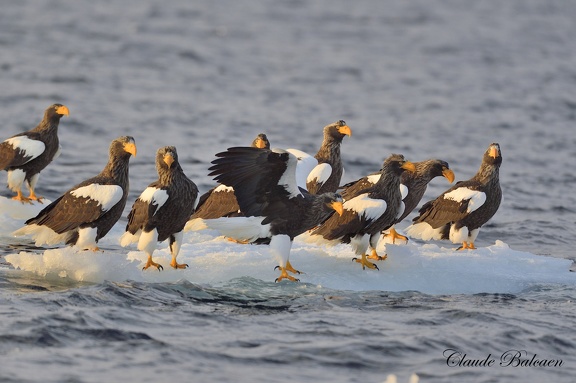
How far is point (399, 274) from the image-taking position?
12570 millimetres

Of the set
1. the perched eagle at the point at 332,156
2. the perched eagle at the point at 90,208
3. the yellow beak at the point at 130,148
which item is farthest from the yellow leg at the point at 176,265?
the perched eagle at the point at 332,156

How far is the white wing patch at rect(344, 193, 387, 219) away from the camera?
484 inches

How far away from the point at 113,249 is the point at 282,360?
187 inches

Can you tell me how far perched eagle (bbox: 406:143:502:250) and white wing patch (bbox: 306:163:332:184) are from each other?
128cm

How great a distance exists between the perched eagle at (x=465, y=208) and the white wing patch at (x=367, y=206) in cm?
→ 178

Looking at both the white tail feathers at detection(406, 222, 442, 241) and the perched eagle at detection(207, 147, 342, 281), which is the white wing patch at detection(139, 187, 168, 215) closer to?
the perched eagle at detection(207, 147, 342, 281)

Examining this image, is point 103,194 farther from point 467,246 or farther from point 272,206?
point 467,246

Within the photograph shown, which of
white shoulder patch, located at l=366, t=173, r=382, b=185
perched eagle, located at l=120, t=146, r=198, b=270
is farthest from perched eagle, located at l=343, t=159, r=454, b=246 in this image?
perched eagle, located at l=120, t=146, r=198, b=270

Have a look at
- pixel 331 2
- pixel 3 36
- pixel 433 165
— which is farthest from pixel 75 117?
pixel 331 2

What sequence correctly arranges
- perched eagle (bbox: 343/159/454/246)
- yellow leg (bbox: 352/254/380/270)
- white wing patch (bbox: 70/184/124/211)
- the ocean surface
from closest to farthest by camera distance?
the ocean surface < white wing patch (bbox: 70/184/124/211) < yellow leg (bbox: 352/254/380/270) < perched eagle (bbox: 343/159/454/246)

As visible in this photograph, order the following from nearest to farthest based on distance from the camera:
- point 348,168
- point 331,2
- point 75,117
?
point 348,168, point 75,117, point 331,2

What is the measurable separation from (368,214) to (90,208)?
291cm

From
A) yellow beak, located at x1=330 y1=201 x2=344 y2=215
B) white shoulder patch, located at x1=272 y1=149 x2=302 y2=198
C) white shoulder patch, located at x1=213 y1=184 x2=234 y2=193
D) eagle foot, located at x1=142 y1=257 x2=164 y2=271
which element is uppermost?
white shoulder patch, located at x1=272 y1=149 x2=302 y2=198

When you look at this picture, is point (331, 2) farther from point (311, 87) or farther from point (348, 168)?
point (348, 168)
